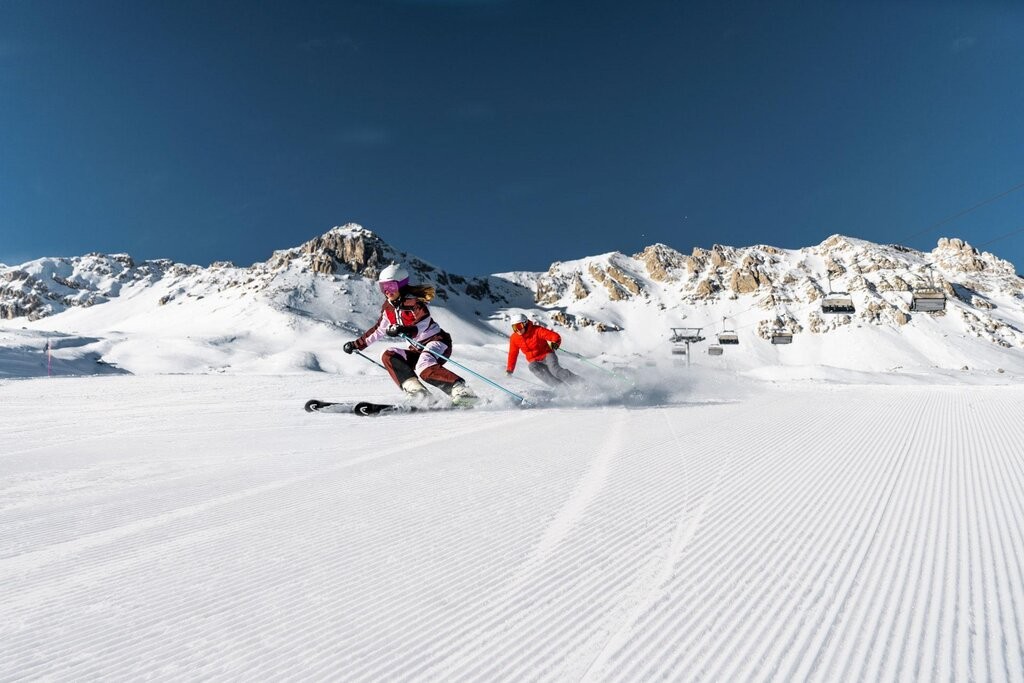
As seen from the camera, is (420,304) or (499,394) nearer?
(420,304)

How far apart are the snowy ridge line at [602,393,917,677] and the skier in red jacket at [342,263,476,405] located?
6075 mm

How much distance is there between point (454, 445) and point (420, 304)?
4129 mm

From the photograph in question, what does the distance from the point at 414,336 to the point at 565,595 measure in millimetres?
7291

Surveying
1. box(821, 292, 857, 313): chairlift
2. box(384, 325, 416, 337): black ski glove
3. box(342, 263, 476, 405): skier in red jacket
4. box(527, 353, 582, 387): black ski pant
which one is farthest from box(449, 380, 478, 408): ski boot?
box(821, 292, 857, 313): chairlift

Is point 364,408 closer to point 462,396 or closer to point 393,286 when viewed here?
point 462,396

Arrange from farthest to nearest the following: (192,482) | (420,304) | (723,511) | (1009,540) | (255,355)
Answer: (255,355)
(420,304)
(192,482)
(723,511)
(1009,540)

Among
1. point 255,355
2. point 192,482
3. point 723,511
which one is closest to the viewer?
point 723,511

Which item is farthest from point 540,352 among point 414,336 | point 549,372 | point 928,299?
point 928,299

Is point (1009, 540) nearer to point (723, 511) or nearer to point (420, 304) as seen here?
point (723, 511)

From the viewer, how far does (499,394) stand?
381 inches

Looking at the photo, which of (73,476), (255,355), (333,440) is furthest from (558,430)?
(255,355)

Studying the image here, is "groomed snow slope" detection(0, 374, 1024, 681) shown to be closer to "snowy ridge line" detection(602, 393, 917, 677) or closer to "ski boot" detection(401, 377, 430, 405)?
"snowy ridge line" detection(602, 393, 917, 677)

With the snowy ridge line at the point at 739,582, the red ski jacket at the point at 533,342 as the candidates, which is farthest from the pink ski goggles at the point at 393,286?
the snowy ridge line at the point at 739,582

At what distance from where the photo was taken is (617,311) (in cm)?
17875
